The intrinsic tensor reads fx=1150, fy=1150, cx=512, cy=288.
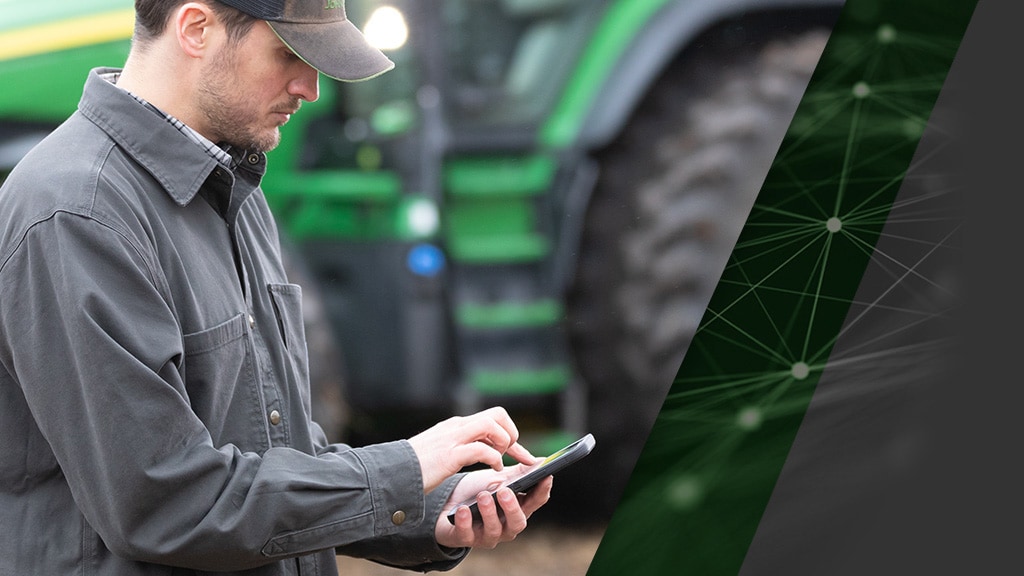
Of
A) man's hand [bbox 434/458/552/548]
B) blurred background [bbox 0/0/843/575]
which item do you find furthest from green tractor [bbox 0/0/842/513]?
man's hand [bbox 434/458/552/548]

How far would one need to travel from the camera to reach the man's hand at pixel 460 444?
1.36m

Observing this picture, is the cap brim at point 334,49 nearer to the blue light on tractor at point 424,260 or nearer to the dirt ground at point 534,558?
the blue light on tractor at point 424,260

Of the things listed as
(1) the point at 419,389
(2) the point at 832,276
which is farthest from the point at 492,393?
(2) the point at 832,276

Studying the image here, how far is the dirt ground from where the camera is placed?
335cm

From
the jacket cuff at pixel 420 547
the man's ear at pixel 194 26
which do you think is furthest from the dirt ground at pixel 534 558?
the man's ear at pixel 194 26

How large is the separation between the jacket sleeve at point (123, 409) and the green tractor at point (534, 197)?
1934 mm

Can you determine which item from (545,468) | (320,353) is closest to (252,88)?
(545,468)

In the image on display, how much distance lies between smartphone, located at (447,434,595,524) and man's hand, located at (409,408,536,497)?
2.2 inches

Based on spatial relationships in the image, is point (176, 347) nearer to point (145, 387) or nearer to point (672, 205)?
point (145, 387)

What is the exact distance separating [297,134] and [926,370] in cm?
183

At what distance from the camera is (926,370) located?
255 cm

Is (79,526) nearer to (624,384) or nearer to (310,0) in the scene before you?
(310,0)

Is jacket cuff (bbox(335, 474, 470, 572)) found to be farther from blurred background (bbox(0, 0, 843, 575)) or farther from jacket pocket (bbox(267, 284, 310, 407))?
blurred background (bbox(0, 0, 843, 575))

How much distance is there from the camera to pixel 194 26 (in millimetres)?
1345
